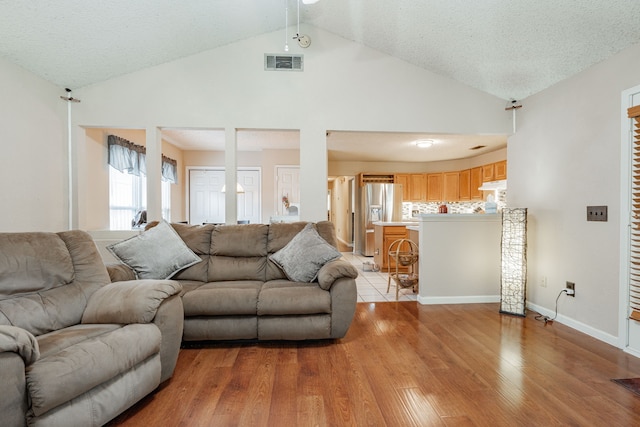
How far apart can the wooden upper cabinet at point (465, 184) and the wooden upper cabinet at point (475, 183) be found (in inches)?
2.5

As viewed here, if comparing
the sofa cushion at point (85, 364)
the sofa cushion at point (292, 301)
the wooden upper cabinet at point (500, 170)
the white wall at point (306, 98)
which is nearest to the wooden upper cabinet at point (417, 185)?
the wooden upper cabinet at point (500, 170)

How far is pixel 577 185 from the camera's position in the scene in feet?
9.46

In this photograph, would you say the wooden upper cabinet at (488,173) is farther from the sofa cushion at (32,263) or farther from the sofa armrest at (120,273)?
the sofa cushion at (32,263)

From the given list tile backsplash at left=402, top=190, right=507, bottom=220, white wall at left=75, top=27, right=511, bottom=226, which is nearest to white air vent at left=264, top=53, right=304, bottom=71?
white wall at left=75, top=27, right=511, bottom=226

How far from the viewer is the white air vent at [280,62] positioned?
3.52 meters

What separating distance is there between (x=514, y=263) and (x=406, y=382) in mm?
2168

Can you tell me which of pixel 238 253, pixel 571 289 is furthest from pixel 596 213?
pixel 238 253

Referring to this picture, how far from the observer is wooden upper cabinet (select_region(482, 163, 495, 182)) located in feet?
19.0

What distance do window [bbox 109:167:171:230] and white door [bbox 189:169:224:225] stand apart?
1820mm

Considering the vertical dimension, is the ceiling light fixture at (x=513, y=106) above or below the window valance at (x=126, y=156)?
above

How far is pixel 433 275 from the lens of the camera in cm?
368

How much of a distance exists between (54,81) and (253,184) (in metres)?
3.98

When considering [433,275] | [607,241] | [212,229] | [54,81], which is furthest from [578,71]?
[54,81]

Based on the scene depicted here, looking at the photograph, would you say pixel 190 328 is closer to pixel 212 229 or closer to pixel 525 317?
pixel 212 229
